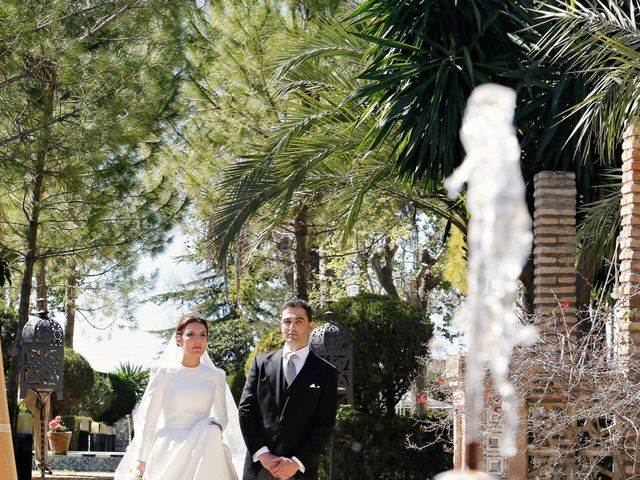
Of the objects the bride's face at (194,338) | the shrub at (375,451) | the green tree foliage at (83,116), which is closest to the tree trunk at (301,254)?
the green tree foliage at (83,116)

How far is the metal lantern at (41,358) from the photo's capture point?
12016 mm

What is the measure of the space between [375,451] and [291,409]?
775 cm

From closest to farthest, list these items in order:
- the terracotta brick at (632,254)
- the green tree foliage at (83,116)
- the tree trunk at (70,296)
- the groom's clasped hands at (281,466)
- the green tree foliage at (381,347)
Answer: the groom's clasped hands at (281,466), the terracotta brick at (632,254), the green tree foliage at (83,116), the green tree foliage at (381,347), the tree trunk at (70,296)

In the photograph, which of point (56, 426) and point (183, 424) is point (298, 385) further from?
point (56, 426)

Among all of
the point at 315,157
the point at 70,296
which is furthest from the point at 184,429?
the point at 70,296

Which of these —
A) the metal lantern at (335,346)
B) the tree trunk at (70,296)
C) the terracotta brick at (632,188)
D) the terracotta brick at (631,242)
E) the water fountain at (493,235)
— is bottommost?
the water fountain at (493,235)

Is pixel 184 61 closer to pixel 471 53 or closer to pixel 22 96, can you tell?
pixel 22 96

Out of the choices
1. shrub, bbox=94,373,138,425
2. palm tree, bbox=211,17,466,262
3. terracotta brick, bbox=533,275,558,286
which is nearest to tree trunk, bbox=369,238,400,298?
shrub, bbox=94,373,138,425

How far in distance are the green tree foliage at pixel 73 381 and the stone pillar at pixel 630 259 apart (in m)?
13.9

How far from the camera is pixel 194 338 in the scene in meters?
6.74

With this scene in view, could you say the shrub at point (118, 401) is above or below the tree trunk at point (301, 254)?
below

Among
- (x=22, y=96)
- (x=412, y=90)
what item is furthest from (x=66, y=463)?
(x=412, y=90)

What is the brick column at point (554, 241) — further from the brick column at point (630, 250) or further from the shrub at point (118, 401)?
the shrub at point (118, 401)

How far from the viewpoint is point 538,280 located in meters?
12.1
